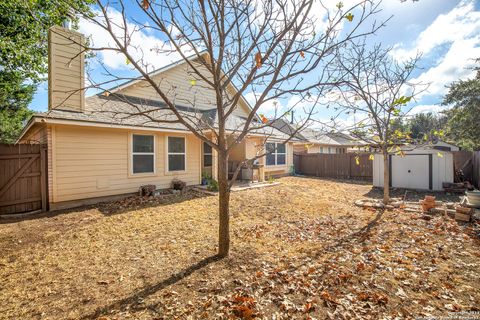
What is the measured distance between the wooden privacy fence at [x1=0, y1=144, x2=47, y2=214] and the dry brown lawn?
42.1 inches

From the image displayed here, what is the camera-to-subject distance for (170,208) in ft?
23.0

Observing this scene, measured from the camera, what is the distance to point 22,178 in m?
6.54

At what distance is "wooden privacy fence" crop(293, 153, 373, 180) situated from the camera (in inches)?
589

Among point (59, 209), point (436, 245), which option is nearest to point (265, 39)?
point (436, 245)

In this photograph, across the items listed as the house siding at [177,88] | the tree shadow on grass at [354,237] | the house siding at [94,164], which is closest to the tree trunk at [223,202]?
the tree shadow on grass at [354,237]

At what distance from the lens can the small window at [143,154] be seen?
865 centimetres

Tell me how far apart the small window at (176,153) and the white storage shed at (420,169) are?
31.9 feet

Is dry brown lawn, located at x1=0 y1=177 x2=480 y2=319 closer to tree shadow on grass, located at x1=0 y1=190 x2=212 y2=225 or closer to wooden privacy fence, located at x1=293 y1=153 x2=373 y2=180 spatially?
tree shadow on grass, located at x1=0 y1=190 x2=212 y2=225

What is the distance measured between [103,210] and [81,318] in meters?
5.25

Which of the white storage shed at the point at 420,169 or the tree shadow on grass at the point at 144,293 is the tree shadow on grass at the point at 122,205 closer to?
the tree shadow on grass at the point at 144,293

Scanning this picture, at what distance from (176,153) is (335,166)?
12150mm

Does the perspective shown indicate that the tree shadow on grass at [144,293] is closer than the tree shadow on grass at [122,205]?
Yes

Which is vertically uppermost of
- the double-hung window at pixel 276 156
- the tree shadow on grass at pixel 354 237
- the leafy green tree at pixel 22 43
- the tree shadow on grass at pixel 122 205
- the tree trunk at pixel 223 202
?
the leafy green tree at pixel 22 43

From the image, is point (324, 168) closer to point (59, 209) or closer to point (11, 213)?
point (59, 209)
